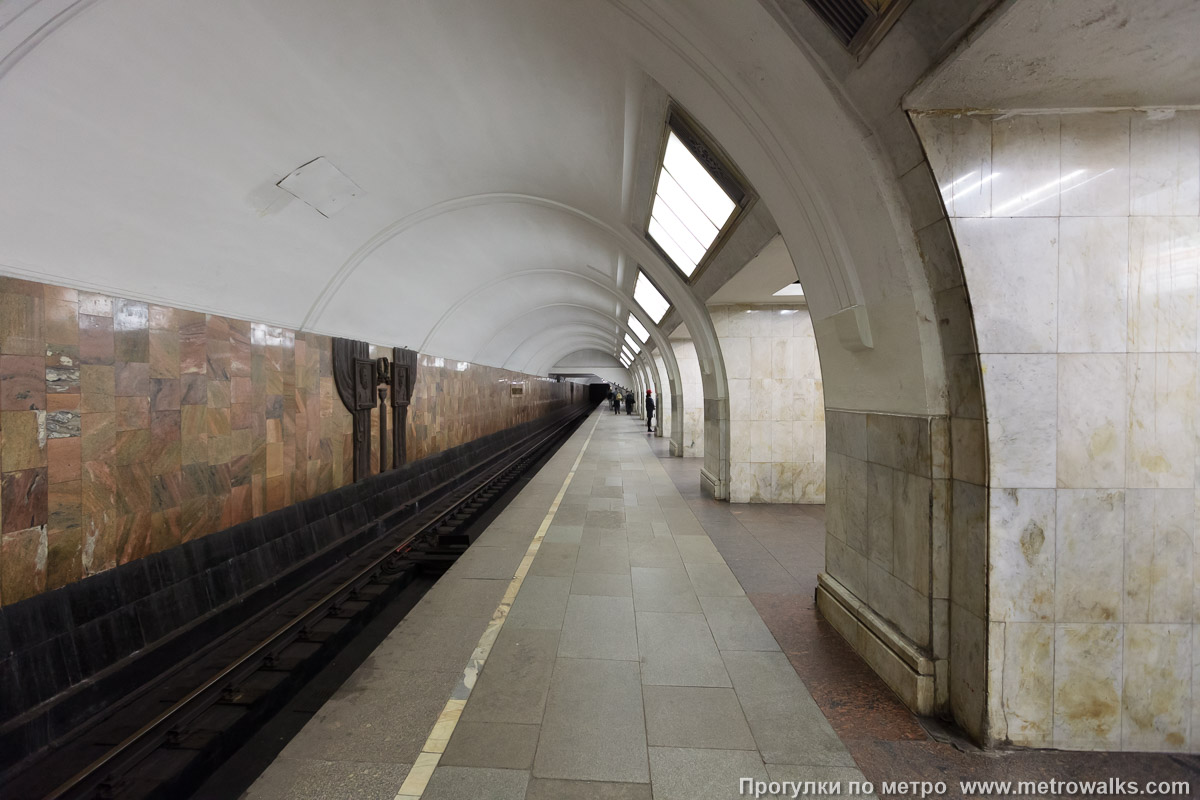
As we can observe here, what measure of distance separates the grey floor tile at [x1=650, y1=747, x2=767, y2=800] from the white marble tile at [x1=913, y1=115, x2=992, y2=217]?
2.80 meters

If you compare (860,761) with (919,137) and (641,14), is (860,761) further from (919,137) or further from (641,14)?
(641,14)

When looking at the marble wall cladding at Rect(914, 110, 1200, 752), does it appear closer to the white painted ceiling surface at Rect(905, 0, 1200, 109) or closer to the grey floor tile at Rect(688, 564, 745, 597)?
the white painted ceiling surface at Rect(905, 0, 1200, 109)

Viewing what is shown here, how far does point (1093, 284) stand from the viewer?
2322 mm

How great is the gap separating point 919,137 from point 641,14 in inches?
70.8

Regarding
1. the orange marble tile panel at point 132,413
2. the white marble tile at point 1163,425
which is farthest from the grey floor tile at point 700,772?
the orange marble tile panel at point 132,413

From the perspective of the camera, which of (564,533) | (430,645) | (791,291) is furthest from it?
(791,291)

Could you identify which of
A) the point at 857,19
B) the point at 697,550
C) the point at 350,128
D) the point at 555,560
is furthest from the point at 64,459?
the point at 857,19

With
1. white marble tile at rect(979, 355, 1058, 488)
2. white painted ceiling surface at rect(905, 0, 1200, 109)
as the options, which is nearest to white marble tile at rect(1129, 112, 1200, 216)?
white painted ceiling surface at rect(905, 0, 1200, 109)

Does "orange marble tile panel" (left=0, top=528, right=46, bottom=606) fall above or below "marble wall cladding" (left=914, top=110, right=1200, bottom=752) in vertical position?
below

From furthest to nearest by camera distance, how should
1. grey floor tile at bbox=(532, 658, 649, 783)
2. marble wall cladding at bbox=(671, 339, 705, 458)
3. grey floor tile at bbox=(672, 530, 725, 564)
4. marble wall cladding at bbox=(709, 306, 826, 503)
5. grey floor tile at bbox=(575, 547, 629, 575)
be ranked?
1. marble wall cladding at bbox=(671, 339, 705, 458)
2. marble wall cladding at bbox=(709, 306, 826, 503)
3. grey floor tile at bbox=(672, 530, 725, 564)
4. grey floor tile at bbox=(575, 547, 629, 575)
5. grey floor tile at bbox=(532, 658, 649, 783)

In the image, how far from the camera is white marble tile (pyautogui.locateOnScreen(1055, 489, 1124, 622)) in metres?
2.31

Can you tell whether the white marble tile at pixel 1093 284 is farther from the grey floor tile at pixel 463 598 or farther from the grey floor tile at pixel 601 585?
the grey floor tile at pixel 463 598

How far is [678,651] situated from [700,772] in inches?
41.2

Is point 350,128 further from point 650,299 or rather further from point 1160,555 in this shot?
point 650,299
